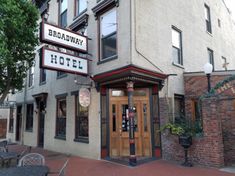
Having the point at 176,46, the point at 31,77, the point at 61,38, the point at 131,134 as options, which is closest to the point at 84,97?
the point at 61,38

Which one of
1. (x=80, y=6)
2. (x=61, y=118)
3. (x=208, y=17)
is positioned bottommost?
(x=61, y=118)

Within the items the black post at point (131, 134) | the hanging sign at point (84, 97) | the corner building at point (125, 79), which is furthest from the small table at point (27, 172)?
the hanging sign at point (84, 97)

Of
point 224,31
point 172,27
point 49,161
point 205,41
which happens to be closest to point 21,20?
point 49,161

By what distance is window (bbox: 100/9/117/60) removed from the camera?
8625 mm

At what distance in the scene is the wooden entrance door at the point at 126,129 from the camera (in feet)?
28.2

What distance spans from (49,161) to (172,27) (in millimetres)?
8271

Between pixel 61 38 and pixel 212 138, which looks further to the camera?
pixel 61 38

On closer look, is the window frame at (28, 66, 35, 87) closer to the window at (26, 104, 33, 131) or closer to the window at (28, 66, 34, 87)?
the window at (28, 66, 34, 87)

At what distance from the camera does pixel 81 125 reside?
995 centimetres

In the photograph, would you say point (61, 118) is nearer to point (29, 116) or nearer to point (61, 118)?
point (61, 118)

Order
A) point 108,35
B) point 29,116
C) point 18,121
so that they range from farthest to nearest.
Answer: point 18,121 → point 29,116 → point 108,35

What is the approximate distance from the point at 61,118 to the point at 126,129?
4.43 meters

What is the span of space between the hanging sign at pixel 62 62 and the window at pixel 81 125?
203 cm

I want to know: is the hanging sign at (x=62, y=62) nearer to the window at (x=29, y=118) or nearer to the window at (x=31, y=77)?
the window at (x=31, y=77)
